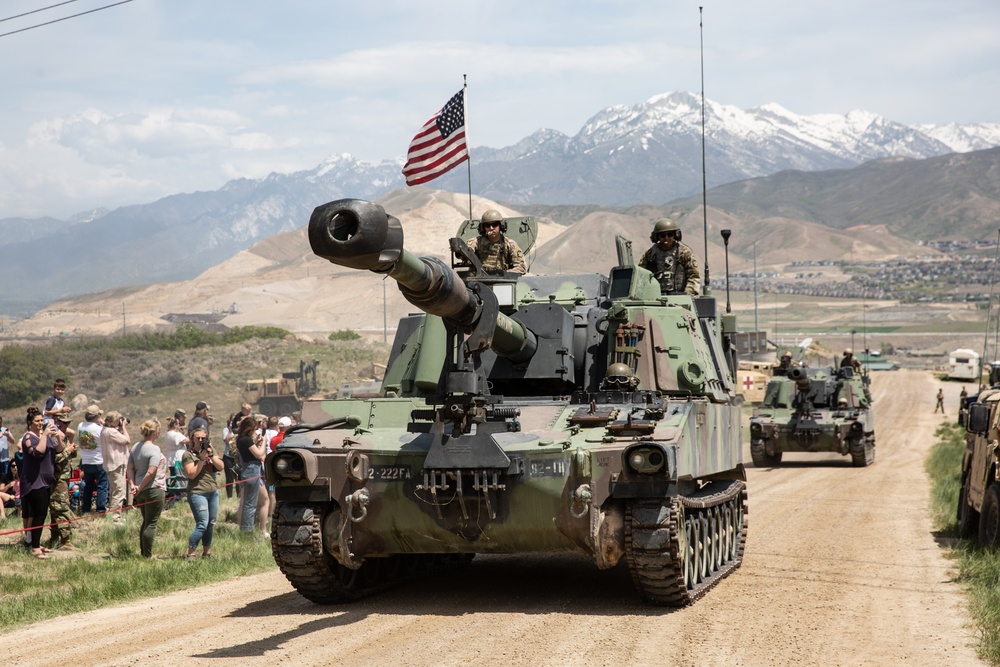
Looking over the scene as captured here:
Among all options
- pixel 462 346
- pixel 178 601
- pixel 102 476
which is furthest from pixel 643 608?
pixel 102 476

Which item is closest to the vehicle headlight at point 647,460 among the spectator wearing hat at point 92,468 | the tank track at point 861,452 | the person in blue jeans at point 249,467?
the person in blue jeans at point 249,467

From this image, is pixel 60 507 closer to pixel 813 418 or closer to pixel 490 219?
pixel 490 219

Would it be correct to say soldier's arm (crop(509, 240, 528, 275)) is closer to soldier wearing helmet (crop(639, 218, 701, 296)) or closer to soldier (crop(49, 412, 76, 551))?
soldier wearing helmet (crop(639, 218, 701, 296))

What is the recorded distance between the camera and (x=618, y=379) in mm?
12203

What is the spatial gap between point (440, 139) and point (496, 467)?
874cm

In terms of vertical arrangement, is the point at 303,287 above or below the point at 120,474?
above

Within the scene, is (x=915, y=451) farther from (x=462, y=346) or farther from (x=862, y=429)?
(x=462, y=346)

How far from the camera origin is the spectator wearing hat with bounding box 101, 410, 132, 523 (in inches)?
666

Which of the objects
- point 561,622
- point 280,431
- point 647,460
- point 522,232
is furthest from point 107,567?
point 647,460

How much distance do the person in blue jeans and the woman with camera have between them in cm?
125

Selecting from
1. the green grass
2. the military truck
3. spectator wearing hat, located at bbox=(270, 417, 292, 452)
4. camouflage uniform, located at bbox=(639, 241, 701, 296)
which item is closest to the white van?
the military truck

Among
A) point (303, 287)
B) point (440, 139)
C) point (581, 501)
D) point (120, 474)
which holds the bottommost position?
point (120, 474)

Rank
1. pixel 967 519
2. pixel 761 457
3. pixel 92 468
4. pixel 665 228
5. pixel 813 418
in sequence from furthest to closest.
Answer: pixel 761 457 < pixel 813 418 < pixel 92 468 < pixel 967 519 < pixel 665 228

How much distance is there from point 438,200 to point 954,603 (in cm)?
15105
